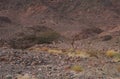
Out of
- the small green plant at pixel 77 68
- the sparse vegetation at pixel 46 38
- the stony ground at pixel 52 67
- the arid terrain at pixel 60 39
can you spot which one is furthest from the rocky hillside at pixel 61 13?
the small green plant at pixel 77 68

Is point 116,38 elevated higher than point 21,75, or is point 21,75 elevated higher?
point 21,75

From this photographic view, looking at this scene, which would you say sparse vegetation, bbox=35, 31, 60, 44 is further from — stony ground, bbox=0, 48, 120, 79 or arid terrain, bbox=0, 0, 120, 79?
stony ground, bbox=0, 48, 120, 79

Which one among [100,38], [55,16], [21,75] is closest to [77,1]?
[55,16]

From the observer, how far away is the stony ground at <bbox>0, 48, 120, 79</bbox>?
1928cm

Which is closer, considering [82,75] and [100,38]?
[82,75]

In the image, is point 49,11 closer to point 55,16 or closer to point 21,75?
point 55,16

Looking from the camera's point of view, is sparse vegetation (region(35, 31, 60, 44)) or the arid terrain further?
sparse vegetation (region(35, 31, 60, 44))

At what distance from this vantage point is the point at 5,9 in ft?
248

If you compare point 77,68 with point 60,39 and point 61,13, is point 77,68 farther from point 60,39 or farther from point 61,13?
point 61,13

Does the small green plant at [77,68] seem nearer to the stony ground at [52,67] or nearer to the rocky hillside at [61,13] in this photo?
the stony ground at [52,67]

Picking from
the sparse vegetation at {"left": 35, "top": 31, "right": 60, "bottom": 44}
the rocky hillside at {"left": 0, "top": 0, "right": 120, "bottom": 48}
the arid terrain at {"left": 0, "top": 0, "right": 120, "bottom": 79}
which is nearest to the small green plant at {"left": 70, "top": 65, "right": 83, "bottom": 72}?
the arid terrain at {"left": 0, "top": 0, "right": 120, "bottom": 79}

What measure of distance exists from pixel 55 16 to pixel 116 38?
85.2ft

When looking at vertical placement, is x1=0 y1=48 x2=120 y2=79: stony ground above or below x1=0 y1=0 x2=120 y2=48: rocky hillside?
above

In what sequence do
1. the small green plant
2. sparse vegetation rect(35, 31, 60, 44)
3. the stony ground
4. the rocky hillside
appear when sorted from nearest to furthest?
the stony ground < the small green plant < sparse vegetation rect(35, 31, 60, 44) < the rocky hillside
